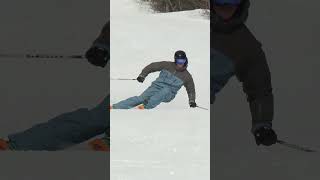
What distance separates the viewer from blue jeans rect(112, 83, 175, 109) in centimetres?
206

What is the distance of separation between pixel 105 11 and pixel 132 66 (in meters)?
0.51

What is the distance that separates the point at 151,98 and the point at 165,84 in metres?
0.09

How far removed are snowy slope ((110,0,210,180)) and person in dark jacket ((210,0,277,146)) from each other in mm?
413

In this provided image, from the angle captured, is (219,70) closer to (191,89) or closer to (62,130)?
(191,89)

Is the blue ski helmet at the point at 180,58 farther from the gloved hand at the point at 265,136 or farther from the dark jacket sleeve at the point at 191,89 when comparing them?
the gloved hand at the point at 265,136

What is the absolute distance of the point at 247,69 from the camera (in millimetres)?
2475

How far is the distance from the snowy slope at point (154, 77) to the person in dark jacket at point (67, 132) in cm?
43

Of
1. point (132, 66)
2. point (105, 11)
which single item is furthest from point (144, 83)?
point (105, 11)

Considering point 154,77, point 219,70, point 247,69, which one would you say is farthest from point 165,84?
point 247,69

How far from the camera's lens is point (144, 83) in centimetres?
212

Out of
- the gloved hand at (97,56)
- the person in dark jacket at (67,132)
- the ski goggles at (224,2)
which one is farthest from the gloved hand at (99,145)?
the ski goggles at (224,2)

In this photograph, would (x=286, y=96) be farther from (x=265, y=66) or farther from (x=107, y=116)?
(x=107, y=116)

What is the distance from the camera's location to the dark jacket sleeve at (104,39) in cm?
238

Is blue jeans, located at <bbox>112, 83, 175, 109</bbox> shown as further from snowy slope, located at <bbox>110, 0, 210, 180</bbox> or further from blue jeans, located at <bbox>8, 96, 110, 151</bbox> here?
blue jeans, located at <bbox>8, 96, 110, 151</bbox>
